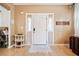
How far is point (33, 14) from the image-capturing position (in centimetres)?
877

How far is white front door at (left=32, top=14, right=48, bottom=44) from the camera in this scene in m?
8.80

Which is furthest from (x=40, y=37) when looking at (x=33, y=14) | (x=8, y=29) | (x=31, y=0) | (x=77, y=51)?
(x=31, y=0)

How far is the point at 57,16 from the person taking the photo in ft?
28.6

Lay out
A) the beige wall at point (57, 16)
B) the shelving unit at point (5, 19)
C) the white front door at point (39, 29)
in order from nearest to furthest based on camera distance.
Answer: the shelving unit at point (5, 19)
the beige wall at point (57, 16)
the white front door at point (39, 29)

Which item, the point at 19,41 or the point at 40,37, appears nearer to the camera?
the point at 19,41

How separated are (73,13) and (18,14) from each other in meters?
3.12

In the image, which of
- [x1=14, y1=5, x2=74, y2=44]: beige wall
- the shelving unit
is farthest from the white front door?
the shelving unit

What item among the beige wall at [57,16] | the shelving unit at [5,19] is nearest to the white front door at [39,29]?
the beige wall at [57,16]

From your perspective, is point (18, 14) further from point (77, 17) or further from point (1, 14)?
point (77, 17)

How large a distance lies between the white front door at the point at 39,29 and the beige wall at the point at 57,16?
405mm

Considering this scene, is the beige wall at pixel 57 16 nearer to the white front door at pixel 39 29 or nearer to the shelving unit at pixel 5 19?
the white front door at pixel 39 29

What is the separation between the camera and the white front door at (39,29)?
880 cm

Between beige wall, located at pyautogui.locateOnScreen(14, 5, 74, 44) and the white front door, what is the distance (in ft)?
1.33

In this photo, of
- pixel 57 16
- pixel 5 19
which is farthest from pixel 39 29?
Result: pixel 5 19
